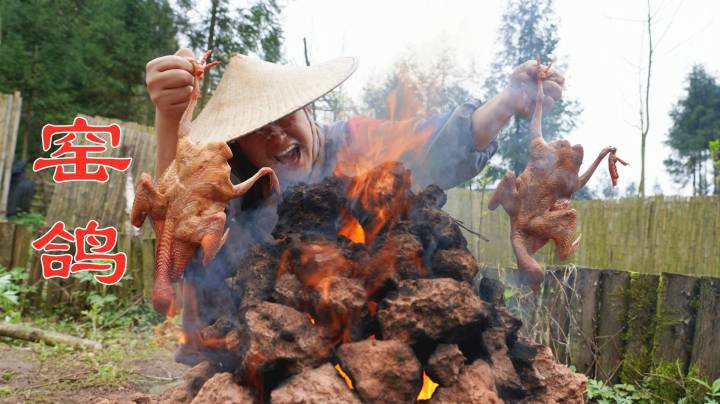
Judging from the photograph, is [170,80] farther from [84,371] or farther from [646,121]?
[646,121]

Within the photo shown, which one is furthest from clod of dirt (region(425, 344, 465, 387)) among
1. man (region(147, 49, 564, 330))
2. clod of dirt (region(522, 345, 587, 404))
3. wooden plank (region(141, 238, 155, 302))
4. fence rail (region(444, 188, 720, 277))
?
wooden plank (region(141, 238, 155, 302))

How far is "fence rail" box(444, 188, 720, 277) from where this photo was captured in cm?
720

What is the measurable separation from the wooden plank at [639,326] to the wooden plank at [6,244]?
8010 mm

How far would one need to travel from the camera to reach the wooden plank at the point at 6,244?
7570 millimetres

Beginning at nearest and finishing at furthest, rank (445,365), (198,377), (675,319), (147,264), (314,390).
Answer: (314,390), (445,365), (198,377), (675,319), (147,264)

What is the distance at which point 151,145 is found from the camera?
9742 mm

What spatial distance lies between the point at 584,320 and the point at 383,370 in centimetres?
338

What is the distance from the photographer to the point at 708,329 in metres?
3.95

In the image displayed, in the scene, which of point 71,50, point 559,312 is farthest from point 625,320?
point 71,50

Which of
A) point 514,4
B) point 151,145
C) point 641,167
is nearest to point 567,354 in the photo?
point 514,4

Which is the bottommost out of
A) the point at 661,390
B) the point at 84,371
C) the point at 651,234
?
the point at 84,371

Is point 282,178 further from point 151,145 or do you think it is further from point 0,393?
point 151,145

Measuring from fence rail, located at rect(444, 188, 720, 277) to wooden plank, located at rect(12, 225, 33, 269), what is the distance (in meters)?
6.42

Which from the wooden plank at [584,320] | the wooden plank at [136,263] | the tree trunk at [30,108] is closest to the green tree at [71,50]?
the tree trunk at [30,108]
